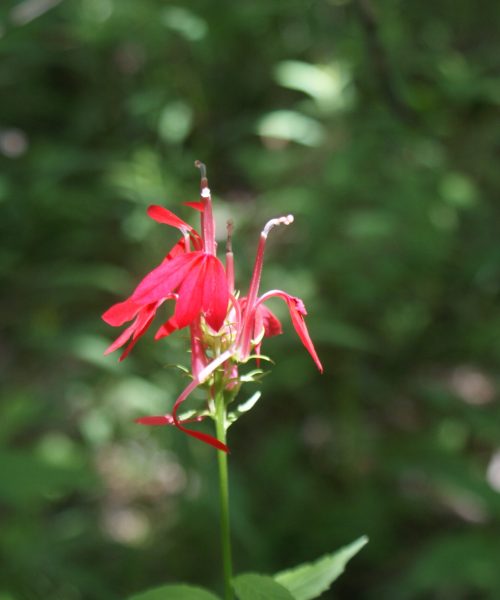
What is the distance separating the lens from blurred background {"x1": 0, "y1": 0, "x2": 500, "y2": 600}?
1910 mm

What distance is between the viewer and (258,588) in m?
0.61

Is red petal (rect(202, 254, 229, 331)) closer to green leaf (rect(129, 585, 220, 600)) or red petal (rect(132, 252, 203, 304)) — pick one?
red petal (rect(132, 252, 203, 304))

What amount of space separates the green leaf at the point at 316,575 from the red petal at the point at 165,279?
0.29 m

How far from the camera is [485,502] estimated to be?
71.2 inches

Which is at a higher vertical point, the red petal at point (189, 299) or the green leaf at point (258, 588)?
the red petal at point (189, 299)

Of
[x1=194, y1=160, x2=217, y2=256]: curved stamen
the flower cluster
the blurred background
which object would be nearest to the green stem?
the flower cluster

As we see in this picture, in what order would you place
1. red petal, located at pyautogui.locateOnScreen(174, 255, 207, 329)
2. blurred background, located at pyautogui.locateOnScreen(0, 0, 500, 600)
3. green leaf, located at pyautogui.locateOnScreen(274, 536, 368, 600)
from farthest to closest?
blurred background, located at pyautogui.locateOnScreen(0, 0, 500, 600)
green leaf, located at pyautogui.locateOnScreen(274, 536, 368, 600)
red petal, located at pyautogui.locateOnScreen(174, 255, 207, 329)

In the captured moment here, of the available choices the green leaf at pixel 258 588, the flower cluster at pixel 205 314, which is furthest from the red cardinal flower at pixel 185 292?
the green leaf at pixel 258 588

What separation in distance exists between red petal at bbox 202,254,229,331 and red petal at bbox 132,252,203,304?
2 cm

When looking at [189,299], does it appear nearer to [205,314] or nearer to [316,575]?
[205,314]

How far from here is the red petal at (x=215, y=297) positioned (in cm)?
59

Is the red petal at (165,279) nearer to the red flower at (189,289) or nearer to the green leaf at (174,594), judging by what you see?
the red flower at (189,289)

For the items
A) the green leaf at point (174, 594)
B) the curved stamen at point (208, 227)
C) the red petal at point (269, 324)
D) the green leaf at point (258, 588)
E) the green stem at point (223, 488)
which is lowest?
the green leaf at point (174, 594)

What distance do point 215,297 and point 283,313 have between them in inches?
54.3
